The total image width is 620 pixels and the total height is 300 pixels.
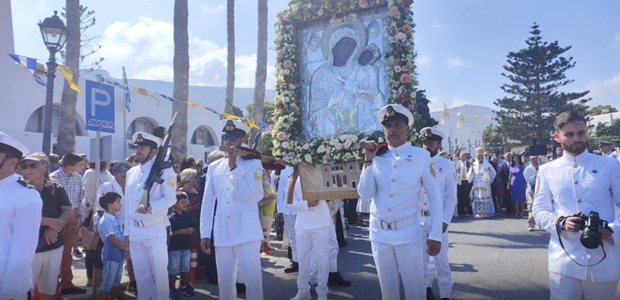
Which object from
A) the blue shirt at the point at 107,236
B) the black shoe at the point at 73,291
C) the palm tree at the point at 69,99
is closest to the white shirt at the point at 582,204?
the blue shirt at the point at 107,236

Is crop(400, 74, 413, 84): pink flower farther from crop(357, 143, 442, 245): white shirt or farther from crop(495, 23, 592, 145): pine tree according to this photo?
crop(495, 23, 592, 145): pine tree

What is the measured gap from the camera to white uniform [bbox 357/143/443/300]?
12.7 ft

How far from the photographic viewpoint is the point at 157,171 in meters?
4.92

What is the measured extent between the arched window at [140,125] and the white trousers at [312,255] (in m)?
19.1

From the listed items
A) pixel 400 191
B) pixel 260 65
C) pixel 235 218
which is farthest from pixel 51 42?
pixel 260 65

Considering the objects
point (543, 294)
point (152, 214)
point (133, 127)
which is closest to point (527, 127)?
point (133, 127)

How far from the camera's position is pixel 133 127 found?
896 inches

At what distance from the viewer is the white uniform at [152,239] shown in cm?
491

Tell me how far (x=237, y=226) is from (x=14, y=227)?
2120 mm

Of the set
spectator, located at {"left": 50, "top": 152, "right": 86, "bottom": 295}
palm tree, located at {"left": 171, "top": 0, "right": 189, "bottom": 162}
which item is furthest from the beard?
palm tree, located at {"left": 171, "top": 0, "right": 189, "bottom": 162}

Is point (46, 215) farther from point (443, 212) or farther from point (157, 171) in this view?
point (443, 212)

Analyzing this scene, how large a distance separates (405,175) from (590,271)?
159cm

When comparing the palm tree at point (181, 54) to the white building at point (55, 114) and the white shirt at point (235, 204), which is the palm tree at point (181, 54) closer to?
the white building at point (55, 114)

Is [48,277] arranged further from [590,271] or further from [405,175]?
[590,271]
